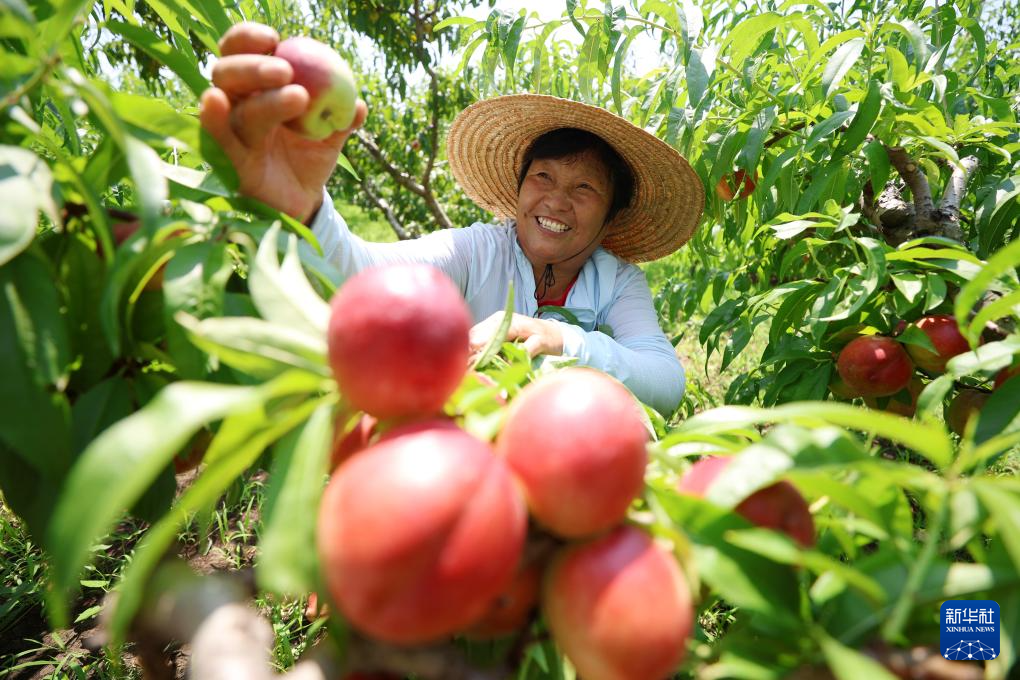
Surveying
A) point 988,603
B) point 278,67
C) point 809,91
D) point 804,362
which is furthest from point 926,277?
point 278,67

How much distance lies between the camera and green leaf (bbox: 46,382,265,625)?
1.05 feet

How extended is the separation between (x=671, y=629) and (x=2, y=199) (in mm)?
534

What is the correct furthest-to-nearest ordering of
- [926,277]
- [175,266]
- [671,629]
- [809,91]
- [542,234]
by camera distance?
[542,234] → [809,91] → [926,277] → [175,266] → [671,629]

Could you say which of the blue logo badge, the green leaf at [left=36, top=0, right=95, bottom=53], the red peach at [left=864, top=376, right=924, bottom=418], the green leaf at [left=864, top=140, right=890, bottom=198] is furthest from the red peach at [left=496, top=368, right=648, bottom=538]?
the red peach at [left=864, top=376, right=924, bottom=418]

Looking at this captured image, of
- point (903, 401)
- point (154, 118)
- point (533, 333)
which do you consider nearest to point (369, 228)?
point (533, 333)

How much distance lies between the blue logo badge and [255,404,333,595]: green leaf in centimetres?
41

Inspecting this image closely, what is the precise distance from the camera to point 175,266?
0.49 metres

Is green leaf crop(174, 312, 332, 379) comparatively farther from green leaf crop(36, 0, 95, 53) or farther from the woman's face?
the woman's face

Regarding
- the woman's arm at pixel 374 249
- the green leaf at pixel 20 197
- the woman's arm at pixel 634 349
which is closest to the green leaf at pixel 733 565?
the woman's arm at pixel 374 249

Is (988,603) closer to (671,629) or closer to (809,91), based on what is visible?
(671,629)

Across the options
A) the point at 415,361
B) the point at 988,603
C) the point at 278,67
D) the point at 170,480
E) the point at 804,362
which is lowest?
the point at 804,362

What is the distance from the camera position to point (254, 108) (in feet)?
2.11

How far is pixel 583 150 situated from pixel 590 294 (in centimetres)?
42

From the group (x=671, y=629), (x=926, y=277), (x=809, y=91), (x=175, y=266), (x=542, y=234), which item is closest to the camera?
(x=671, y=629)
